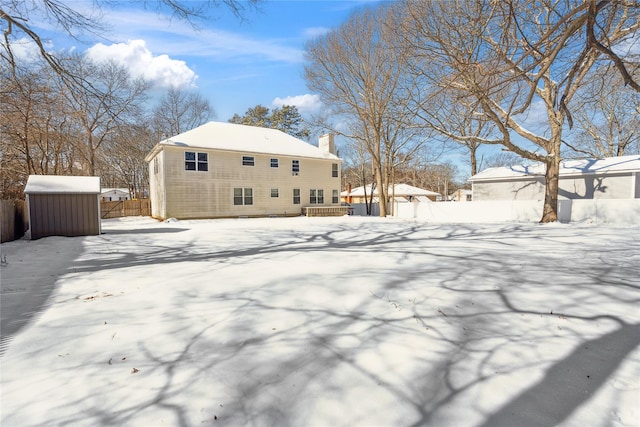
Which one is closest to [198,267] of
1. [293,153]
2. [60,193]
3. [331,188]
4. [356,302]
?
[356,302]

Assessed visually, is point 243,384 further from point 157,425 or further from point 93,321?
point 93,321

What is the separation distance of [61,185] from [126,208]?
1548cm

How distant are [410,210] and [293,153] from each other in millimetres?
8895

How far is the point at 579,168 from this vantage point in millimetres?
17219

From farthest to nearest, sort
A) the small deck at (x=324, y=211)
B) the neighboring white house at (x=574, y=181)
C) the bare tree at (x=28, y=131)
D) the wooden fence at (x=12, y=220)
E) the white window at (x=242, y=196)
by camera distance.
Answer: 1. the small deck at (x=324, y=211)
2. the white window at (x=242, y=196)
3. the neighboring white house at (x=574, y=181)
4. the bare tree at (x=28, y=131)
5. the wooden fence at (x=12, y=220)

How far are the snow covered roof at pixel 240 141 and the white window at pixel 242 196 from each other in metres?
2.47

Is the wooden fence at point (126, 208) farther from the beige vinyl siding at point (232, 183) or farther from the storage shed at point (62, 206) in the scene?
the storage shed at point (62, 206)

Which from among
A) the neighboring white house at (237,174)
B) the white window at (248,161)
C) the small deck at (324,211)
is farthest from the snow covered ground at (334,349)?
the small deck at (324,211)

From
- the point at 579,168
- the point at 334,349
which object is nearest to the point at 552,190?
the point at 579,168

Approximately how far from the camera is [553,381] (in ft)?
7.27

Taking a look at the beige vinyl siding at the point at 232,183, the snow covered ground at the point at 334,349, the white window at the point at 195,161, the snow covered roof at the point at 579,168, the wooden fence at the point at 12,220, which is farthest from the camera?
the white window at the point at 195,161

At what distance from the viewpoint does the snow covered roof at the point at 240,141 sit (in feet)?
61.4

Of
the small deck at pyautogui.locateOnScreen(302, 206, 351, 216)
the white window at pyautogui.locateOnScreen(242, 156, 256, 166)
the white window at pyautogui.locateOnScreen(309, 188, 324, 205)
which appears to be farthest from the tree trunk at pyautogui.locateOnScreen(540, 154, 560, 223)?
the white window at pyautogui.locateOnScreen(242, 156, 256, 166)

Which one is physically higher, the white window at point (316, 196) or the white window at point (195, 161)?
the white window at point (195, 161)
